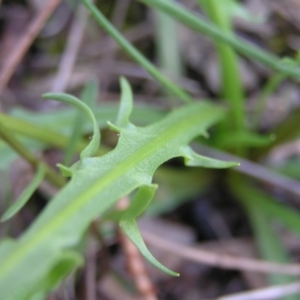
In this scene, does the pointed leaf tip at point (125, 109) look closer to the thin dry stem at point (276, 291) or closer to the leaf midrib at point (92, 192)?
the leaf midrib at point (92, 192)

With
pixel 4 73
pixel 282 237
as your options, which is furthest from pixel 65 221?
pixel 282 237

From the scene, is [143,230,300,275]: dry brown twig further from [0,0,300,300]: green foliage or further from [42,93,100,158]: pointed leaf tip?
[42,93,100,158]: pointed leaf tip

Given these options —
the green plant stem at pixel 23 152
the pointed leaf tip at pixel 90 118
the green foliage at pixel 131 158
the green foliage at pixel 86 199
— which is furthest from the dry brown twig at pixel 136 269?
the pointed leaf tip at pixel 90 118

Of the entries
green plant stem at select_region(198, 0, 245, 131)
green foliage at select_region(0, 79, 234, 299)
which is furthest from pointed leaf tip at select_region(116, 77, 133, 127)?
green plant stem at select_region(198, 0, 245, 131)

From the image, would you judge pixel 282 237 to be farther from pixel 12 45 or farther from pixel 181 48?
pixel 12 45

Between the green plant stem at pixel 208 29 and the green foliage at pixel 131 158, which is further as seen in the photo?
the green plant stem at pixel 208 29

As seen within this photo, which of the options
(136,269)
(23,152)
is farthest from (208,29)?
(136,269)
